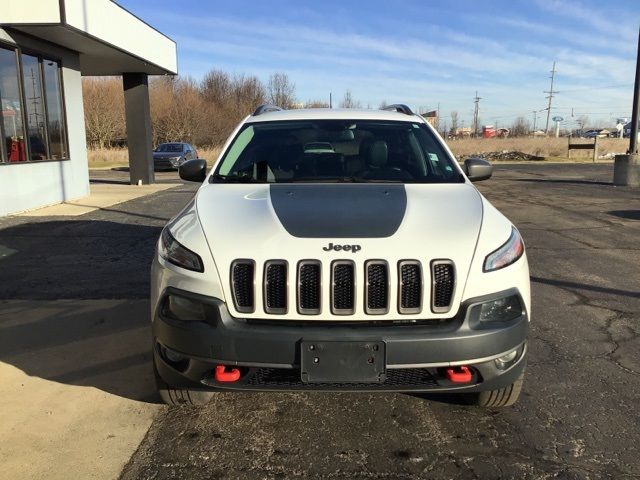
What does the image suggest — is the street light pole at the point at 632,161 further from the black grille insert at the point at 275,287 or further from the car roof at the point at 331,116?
the black grille insert at the point at 275,287

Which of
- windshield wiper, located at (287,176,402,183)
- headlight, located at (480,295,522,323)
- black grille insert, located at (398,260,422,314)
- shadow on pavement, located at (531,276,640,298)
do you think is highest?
windshield wiper, located at (287,176,402,183)

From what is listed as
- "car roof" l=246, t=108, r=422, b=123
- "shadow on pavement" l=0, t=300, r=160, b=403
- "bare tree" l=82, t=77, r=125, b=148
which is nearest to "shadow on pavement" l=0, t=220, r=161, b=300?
"shadow on pavement" l=0, t=300, r=160, b=403

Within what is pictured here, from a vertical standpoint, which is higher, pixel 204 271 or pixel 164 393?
pixel 204 271

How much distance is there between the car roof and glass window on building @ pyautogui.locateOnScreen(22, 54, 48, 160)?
9.27 metres

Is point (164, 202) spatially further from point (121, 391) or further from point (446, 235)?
point (446, 235)

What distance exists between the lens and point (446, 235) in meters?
2.79

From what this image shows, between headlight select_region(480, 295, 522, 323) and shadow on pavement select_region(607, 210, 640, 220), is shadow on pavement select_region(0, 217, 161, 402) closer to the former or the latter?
headlight select_region(480, 295, 522, 323)

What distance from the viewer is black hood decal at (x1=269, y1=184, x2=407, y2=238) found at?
2787 mm

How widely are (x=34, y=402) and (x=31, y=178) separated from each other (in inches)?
380

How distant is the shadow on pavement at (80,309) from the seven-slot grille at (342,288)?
1329 mm

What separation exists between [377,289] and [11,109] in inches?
444

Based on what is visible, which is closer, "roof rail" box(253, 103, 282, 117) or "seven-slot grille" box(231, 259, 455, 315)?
"seven-slot grille" box(231, 259, 455, 315)

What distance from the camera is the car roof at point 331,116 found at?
4.51m

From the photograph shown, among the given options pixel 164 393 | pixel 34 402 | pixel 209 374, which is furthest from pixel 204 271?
pixel 34 402
